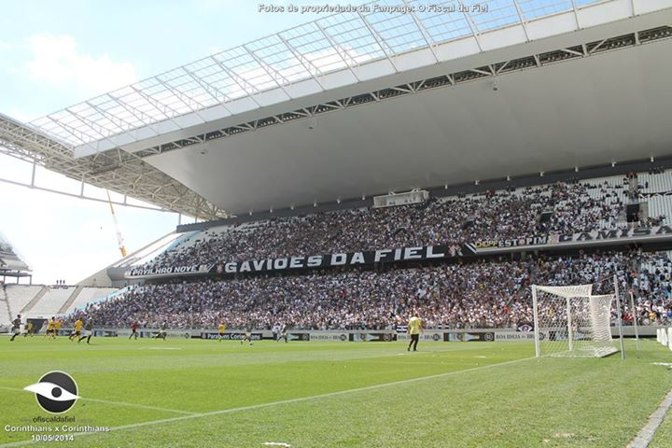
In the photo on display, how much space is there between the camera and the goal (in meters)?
19.5

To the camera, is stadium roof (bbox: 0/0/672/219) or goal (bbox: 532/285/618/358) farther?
stadium roof (bbox: 0/0/672/219)

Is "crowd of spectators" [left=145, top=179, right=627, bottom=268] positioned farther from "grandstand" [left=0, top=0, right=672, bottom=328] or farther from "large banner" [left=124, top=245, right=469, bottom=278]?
"large banner" [left=124, top=245, right=469, bottom=278]

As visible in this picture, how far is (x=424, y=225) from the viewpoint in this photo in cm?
5181

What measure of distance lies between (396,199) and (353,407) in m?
48.9

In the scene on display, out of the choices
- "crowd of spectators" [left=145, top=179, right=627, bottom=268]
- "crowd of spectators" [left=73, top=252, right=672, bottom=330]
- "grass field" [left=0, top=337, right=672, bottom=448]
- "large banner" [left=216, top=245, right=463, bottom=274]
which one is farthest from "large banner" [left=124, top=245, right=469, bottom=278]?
"grass field" [left=0, top=337, right=672, bottom=448]

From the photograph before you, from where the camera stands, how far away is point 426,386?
32.8 ft

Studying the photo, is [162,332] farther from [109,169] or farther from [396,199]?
[396,199]

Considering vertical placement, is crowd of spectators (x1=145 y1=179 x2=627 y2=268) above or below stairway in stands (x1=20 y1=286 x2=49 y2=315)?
above

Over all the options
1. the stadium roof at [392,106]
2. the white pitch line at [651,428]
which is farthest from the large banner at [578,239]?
the white pitch line at [651,428]

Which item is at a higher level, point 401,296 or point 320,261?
point 320,261

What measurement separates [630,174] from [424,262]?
18.8 meters

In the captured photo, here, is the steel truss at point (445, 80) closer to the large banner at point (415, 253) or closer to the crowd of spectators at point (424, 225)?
the large banner at point (415, 253)

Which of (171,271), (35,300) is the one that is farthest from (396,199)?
(35,300)

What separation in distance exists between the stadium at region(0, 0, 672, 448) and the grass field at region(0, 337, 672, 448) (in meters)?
0.25
